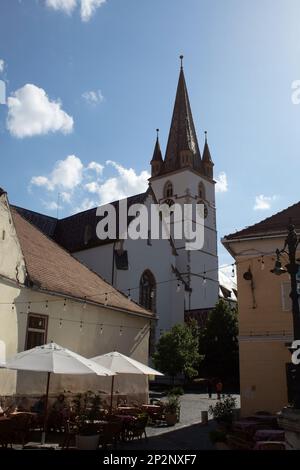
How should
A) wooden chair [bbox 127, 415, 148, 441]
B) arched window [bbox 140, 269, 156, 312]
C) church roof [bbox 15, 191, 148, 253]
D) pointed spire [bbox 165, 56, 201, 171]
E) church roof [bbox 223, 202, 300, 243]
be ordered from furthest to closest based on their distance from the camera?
pointed spire [bbox 165, 56, 201, 171] → church roof [bbox 15, 191, 148, 253] → arched window [bbox 140, 269, 156, 312] → church roof [bbox 223, 202, 300, 243] → wooden chair [bbox 127, 415, 148, 441]

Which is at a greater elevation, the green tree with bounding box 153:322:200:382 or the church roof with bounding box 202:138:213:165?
the church roof with bounding box 202:138:213:165

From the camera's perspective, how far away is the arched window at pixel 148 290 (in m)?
40.4

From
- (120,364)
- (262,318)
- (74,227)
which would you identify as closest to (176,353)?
(74,227)

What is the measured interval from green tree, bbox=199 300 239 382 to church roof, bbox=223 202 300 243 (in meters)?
22.6

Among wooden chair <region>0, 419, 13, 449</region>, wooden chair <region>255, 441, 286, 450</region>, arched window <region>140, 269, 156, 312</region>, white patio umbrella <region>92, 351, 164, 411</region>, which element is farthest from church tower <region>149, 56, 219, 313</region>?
wooden chair <region>255, 441, 286, 450</region>

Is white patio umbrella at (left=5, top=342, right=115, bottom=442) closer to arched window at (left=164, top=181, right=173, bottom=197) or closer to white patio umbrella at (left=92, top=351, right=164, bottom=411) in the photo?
white patio umbrella at (left=92, top=351, right=164, bottom=411)

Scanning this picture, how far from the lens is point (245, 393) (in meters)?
16.8

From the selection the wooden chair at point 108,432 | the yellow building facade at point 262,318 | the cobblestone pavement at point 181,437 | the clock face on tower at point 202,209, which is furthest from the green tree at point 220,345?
the wooden chair at point 108,432

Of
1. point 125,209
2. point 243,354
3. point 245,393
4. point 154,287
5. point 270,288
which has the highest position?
point 125,209

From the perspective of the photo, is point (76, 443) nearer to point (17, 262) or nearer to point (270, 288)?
point (17, 262)

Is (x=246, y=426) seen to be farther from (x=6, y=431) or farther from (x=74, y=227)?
(x=74, y=227)

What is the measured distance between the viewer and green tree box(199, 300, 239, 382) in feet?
130

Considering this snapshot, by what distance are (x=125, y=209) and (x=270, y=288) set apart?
999 inches
